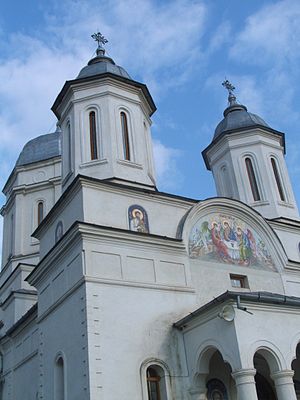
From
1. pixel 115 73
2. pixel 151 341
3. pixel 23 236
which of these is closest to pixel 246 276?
pixel 151 341

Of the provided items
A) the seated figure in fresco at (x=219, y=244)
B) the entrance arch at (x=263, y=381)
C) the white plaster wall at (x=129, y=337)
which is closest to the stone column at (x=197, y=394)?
the white plaster wall at (x=129, y=337)

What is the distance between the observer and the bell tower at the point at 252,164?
67.6ft

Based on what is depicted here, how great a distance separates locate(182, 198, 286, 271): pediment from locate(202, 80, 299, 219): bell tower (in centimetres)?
311

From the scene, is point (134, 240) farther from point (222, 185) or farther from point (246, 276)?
point (222, 185)

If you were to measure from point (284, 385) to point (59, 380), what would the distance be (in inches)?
240

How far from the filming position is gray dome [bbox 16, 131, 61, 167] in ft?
90.1

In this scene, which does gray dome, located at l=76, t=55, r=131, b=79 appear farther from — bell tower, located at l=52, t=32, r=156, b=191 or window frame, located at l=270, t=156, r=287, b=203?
window frame, located at l=270, t=156, r=287, b=203

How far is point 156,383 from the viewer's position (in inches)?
523

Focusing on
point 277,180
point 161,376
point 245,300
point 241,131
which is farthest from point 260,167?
point 161,376

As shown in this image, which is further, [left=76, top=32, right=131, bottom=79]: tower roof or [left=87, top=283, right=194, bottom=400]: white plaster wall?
[left=76, top=32, right=131, bottom=79]: tower roof

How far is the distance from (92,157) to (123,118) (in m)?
2.05

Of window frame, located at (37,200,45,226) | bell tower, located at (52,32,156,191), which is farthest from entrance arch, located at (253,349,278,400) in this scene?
window frame, located at (37,200,45,226)

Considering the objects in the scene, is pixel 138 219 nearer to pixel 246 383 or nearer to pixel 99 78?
pixel 246 383

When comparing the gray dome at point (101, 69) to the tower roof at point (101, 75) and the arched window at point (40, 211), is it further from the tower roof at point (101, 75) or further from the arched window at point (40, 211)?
the arched window at point (40, 211)
